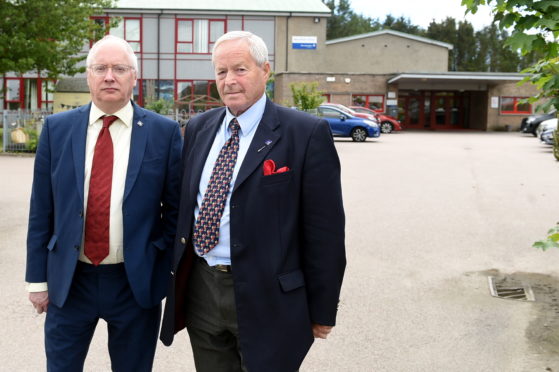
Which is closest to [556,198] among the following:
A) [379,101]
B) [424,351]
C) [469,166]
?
[469,166]

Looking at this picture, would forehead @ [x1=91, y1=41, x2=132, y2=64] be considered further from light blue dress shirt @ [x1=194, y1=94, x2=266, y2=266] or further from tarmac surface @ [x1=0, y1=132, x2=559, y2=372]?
tarmac surface @ [x1=0, y1=132, x2=559, y2=372]

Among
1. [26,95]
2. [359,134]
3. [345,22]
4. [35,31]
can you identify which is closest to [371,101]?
[359,134]

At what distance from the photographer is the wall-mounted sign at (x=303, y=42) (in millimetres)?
40875

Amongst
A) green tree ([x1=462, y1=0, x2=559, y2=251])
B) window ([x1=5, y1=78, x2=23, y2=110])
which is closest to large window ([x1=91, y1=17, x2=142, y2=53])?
window ([x1=5, y1=78, x2=23, y2=110])

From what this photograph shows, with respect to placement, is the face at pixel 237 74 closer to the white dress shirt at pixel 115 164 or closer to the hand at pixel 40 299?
the white dress shirt at pixel 115 164

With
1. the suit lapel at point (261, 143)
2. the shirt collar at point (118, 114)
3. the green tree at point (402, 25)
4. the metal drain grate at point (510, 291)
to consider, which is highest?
the green tree at point (402, 25)

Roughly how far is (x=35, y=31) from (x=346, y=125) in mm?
12898

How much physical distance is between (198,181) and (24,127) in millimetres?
19136

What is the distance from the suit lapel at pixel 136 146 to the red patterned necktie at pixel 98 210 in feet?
0.28

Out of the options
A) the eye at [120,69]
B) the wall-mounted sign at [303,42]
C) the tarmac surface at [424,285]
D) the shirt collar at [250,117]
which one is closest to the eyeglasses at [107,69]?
the eye at [120,69]

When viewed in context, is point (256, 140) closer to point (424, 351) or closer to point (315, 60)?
point (424, 351)

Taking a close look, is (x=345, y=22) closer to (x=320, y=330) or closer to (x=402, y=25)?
(x=402, y=25)

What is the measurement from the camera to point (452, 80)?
42.3 m

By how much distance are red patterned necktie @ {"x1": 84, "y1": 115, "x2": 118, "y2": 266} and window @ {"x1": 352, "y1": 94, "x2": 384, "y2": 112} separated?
39.3 m
